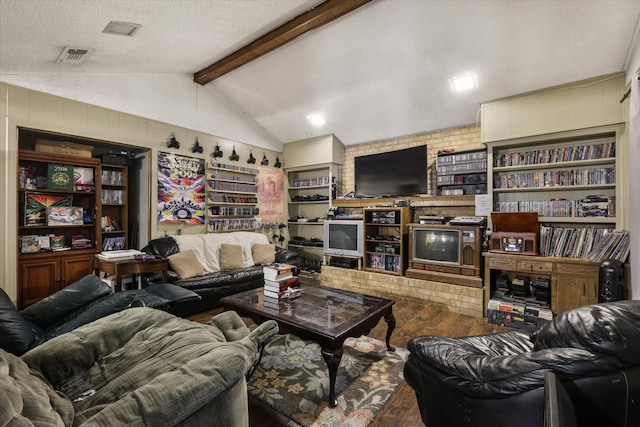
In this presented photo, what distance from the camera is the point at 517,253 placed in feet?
11.2

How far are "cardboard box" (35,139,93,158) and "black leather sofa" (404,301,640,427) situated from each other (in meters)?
4.56

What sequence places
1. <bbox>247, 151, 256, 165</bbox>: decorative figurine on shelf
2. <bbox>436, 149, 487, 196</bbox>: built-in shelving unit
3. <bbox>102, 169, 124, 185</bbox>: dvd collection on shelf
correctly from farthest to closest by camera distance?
1. <bbox>247, 151, 256, 165</bbox>: decorative figurine on shelf
2. <bbox>102, 169, 124, 185</bbox>: dvd collection on shelf
3. <bbox>436, 149, 487, 196</bbox>: built-in shelving unit

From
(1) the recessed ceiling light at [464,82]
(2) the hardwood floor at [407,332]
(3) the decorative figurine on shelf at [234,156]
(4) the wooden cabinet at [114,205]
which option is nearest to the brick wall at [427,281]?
(2) the hardwood floor at [407,332]

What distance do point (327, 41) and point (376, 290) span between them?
3.50 meters

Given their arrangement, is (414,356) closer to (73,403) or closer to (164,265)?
(73,403)

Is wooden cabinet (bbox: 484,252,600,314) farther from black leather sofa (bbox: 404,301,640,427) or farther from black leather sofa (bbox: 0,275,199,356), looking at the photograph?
black leather sofa (bbox: 0,275,199,356)

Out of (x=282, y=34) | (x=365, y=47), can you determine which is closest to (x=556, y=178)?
(x=365, y=47)

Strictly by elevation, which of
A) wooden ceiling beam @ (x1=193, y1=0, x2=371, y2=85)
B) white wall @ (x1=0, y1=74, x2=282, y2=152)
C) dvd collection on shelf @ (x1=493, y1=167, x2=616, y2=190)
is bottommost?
dvd collection on shelf @ (x1=493, y1=167, x2=616, y2=190)

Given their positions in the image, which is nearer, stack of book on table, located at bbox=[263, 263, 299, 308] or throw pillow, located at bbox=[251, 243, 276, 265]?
stack of book on table, located at bbox=[263, 263, 299, 308]

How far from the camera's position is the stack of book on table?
8.94 feet

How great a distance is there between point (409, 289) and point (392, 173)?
6.00 feet

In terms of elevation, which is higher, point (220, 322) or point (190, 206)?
point (190, 206)

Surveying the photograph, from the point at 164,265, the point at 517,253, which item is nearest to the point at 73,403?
the point at 164,265

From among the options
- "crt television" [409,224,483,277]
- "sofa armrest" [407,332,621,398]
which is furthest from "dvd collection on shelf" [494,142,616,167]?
"sofa armrest" [407,332,621,398]
